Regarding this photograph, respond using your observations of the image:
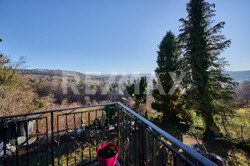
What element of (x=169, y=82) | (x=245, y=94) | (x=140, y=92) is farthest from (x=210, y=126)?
(x=245, y=94)

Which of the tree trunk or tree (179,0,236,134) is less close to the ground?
tree (179,0,236,134)

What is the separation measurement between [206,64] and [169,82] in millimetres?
2177

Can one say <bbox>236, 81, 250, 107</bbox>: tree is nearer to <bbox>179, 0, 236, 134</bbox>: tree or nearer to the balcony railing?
<bbox>179, 0, 236, 134</bbox>: tree

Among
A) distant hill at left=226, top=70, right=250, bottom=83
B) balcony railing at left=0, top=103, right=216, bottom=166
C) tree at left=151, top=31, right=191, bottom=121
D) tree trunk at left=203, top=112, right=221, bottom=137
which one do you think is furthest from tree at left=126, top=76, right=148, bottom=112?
distant hill at left=226, top=70, right=250, bottom=83

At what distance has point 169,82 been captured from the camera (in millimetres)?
6238

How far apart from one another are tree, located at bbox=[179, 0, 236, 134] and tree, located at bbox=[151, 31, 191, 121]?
1288mm

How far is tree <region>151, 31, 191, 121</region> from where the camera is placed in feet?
19.7

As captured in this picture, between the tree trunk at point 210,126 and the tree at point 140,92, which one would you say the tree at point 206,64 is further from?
the tree at point 140,92

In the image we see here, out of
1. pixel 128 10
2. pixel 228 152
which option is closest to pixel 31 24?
pixel 128 10

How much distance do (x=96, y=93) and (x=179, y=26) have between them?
14390 mm

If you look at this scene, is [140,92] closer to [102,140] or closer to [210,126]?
[210,126]

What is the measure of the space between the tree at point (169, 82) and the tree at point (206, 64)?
4.22 feet

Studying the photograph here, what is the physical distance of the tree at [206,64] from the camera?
429cm

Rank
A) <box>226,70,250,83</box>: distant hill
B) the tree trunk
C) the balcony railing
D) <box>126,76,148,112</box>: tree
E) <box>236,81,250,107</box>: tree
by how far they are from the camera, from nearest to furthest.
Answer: the balcony railing < the tree trunk < <box>226,70,250,83</box>: distant hill < <box>126,76,148,112</box>: tree < <box>236,81,250,107</box>: tree
